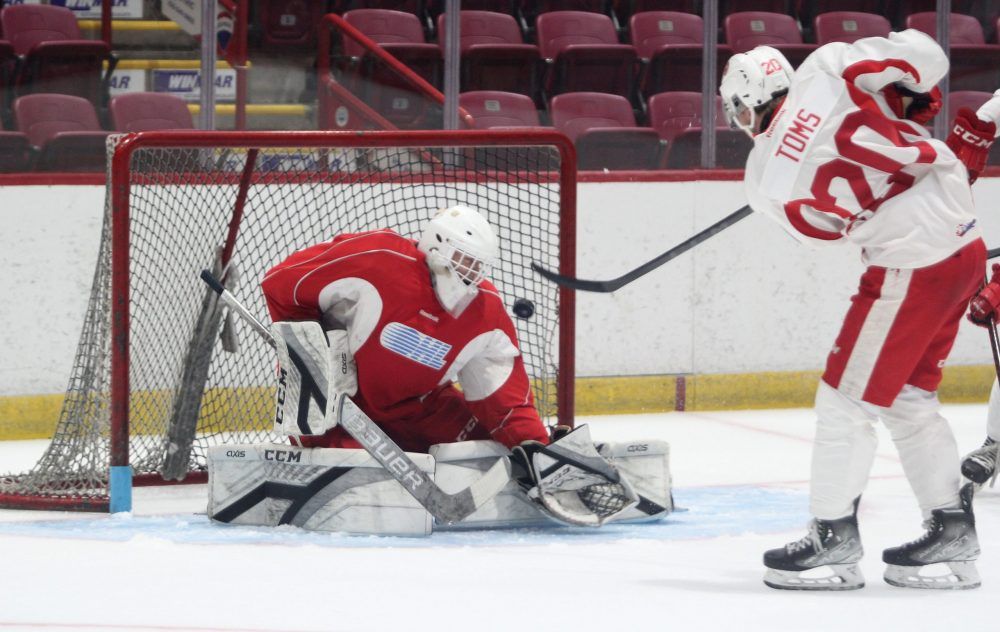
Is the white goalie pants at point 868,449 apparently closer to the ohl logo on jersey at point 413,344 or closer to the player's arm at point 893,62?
the player's arm at point 893,62

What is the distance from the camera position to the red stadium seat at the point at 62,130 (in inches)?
205

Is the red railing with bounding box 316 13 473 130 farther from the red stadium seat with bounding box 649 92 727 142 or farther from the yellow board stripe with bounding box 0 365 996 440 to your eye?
the yellow board stripe with bounding box 0 365 996 440

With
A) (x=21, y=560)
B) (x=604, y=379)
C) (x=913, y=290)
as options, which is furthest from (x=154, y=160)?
(x=913, y=290)

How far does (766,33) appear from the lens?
6277 mm

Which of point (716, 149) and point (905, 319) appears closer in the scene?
point (905, 319)

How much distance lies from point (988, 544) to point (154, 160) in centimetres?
252

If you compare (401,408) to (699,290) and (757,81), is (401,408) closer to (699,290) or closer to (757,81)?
(757,81)

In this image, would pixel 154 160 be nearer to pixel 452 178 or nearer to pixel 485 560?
pixel 452 178

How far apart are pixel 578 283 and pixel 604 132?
2298 mm

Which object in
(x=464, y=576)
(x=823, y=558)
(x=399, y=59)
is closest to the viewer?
(x=823, y=558)

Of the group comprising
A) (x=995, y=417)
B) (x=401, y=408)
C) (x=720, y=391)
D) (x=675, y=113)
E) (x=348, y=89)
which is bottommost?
(x=720, y=391)

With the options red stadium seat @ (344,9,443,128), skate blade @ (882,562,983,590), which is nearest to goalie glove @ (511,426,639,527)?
skate blade @ (882,562,983,590)

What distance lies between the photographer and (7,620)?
2812 millimetres

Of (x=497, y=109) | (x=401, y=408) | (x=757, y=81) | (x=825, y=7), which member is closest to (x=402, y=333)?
(x=401, y=408)
